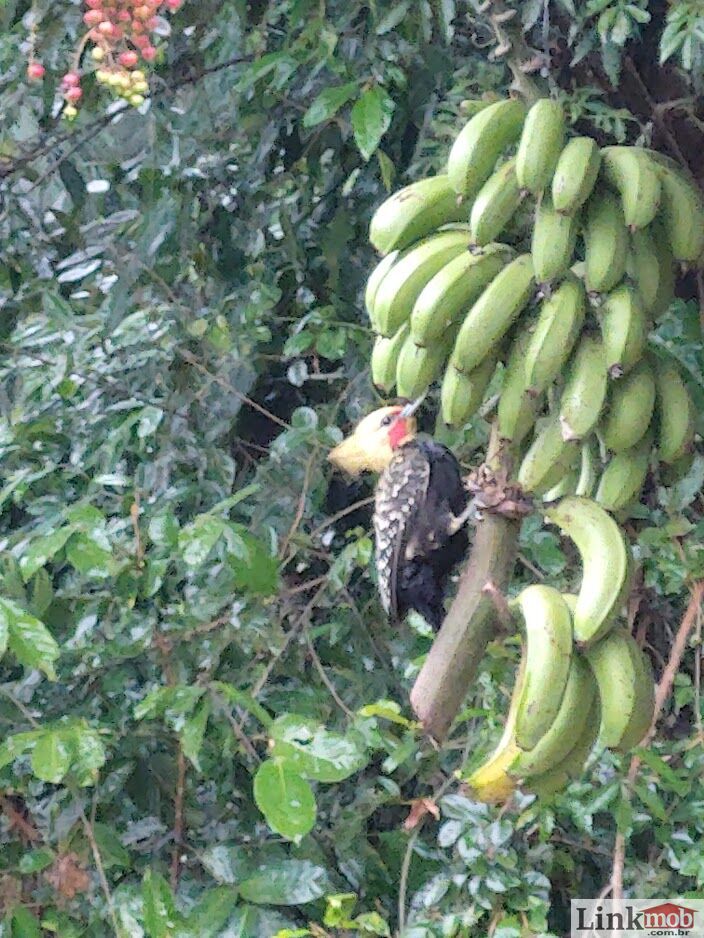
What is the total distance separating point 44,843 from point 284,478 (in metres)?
0.61

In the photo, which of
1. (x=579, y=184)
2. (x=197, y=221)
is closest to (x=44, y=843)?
(x=197, y=221)

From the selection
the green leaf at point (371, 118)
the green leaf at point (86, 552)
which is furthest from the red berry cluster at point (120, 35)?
the green leaf at point (86, 552)

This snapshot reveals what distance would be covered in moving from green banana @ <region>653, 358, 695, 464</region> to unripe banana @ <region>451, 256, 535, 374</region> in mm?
115

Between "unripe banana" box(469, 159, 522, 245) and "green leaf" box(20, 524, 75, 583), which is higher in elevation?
"unripe banana" box(469, 159, 522, 245)

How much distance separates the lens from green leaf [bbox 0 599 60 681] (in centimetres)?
113

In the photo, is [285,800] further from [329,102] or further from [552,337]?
[329,102]

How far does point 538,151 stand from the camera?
2.18ft

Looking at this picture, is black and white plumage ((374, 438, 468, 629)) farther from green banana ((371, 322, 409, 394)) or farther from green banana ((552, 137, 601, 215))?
green banana ((552, 137, 601, 215))

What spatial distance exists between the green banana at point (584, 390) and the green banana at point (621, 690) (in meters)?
0.12

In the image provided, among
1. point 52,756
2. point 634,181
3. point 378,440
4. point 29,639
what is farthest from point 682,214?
point 52,756

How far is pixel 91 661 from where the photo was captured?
57.5 inches

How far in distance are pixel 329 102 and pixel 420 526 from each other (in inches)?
20.1

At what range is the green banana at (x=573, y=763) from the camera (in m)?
0.69

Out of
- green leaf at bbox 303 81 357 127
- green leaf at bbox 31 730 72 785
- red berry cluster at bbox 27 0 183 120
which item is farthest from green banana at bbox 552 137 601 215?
green leaf at bbox 31 730 72 785
